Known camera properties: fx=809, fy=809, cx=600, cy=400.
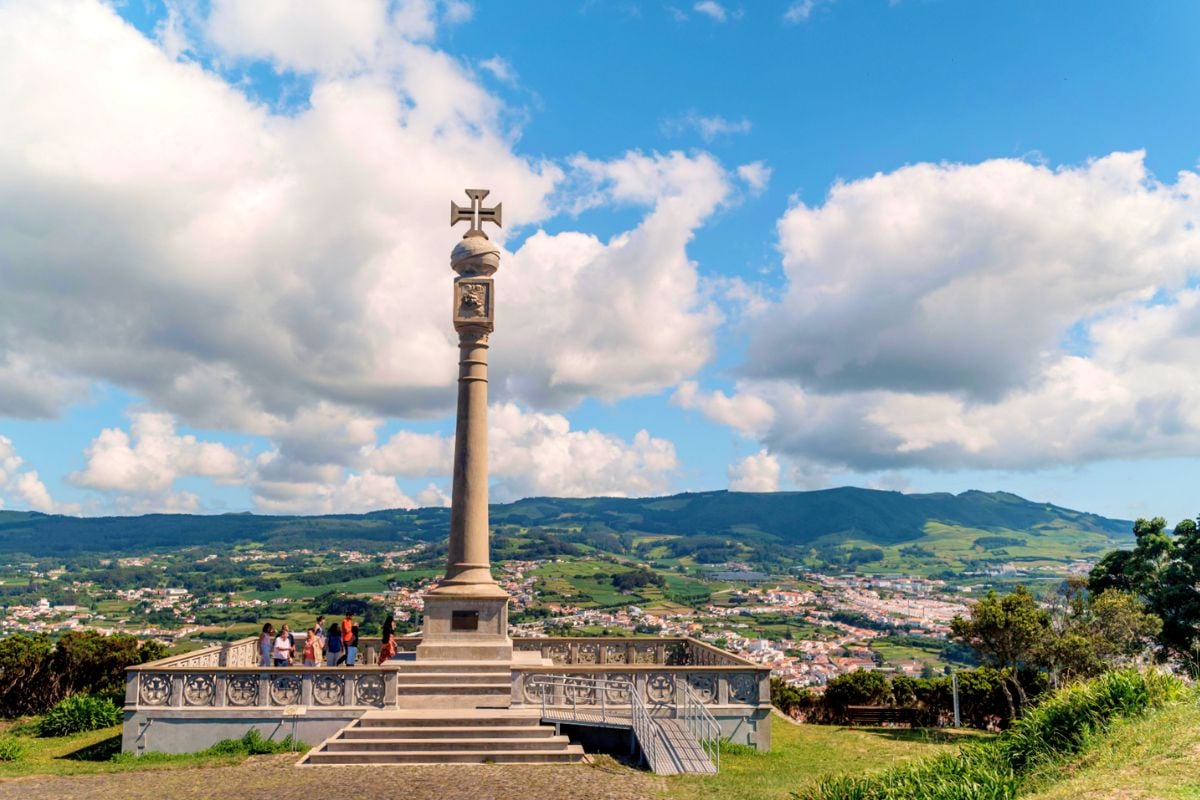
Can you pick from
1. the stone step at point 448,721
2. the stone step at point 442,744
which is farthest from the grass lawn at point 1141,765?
the stone step at point 448,721

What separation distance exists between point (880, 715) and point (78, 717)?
20.6m

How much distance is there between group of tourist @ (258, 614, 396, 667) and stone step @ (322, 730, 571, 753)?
5.62 metres

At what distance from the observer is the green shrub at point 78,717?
19.1 meters

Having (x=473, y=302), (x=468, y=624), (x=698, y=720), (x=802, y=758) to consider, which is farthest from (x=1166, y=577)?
(x=473, y=302)

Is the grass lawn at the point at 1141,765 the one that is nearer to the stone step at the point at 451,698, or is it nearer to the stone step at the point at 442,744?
the stone step at the point at 442,744

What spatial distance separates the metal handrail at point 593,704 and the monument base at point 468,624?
2779 millimetres

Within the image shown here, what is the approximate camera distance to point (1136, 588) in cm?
2670

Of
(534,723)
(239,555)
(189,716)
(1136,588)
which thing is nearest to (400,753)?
(534,723)

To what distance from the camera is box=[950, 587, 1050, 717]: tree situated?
20.2 metres

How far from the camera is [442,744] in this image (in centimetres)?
1555

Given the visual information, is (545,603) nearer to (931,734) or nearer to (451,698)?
(931,734)

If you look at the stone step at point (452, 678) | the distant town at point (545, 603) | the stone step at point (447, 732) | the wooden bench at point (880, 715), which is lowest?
the distant town at point (545, 603)

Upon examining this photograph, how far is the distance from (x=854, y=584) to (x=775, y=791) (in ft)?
600

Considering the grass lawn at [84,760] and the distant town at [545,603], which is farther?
the distant town at [545,603]
